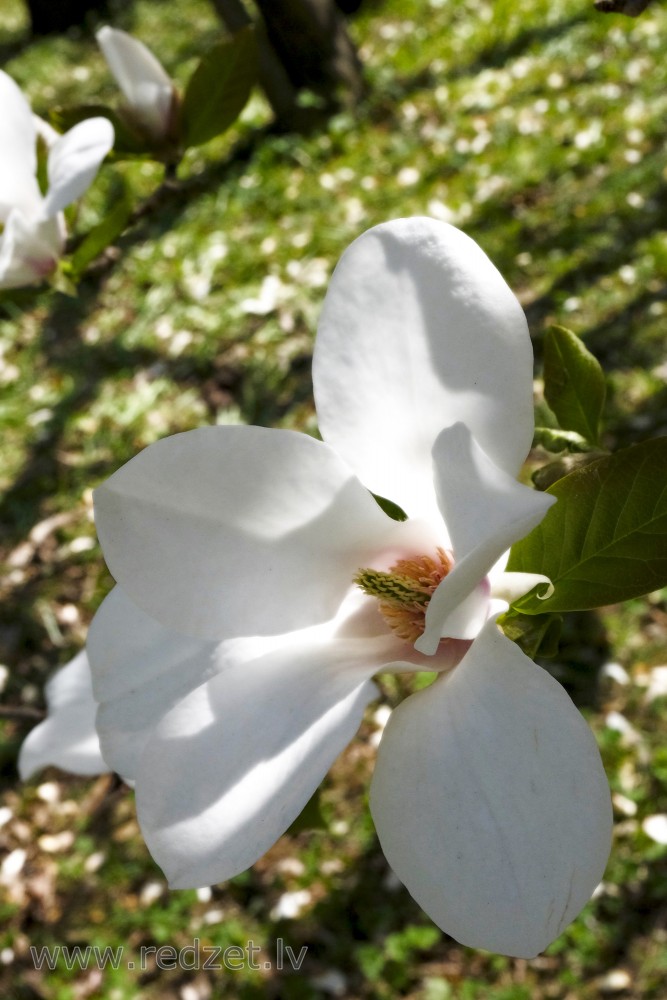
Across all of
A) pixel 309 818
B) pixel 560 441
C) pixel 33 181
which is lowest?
pixel 309 818

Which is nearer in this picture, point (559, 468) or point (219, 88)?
point (559, 468)

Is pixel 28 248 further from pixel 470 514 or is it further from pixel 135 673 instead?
pixel 470 514

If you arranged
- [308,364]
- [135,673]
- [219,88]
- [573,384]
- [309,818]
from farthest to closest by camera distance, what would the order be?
[308,364] → [219,88] → [309,818] → [573,384] → [135,673]

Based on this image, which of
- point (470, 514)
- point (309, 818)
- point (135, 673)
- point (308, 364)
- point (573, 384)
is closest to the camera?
point (470, 514)

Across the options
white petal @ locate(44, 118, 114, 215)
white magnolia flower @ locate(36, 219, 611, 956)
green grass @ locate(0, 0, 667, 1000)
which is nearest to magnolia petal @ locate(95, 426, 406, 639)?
white magnolia flower @ locate(36, 219, 611, 956)

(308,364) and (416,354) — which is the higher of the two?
(416,354)

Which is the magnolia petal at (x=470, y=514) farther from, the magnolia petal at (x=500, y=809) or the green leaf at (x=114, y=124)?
the green leaf at (x=114, y=124)

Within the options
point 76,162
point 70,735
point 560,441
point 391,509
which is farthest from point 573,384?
point 70,735

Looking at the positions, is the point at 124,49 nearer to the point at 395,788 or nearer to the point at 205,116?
the point at 205,116
